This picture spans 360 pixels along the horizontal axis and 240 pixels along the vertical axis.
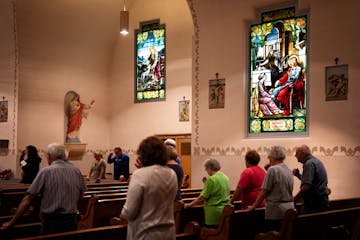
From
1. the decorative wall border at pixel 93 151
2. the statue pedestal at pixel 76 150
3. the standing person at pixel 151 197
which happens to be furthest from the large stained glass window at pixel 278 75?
the standing person at pixel 151 197

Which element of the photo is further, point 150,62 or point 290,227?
point 150,62

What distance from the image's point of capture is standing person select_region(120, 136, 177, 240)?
3.47 metres

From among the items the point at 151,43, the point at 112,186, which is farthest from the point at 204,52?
the point at 151,43

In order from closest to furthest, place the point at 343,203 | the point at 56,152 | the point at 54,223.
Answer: the point at 54,223, the point at 56,152, the point at 343,203

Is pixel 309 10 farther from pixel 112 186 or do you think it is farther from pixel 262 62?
pixel 112 186

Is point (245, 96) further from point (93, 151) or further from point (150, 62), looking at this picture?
point (93, 151)

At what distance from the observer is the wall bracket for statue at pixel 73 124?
16156 mm

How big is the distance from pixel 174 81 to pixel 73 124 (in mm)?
3517

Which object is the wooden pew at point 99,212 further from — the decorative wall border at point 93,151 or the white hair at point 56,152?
the decorative wall border at point 93,151

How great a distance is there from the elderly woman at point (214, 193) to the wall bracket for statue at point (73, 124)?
1091 cm

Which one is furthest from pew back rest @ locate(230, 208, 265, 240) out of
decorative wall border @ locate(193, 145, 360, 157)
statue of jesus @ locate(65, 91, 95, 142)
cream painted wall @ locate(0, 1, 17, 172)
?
statue of jesus @ locate(65, 91, 95, 142)

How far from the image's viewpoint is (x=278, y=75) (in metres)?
10.8

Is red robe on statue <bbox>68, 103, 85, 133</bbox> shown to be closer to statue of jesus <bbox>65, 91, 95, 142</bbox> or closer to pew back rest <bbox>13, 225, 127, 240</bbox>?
statue of jesus <bbox>65, 91, 95, 142</bbox>

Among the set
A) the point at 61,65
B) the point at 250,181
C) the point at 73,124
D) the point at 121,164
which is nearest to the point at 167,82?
the point at 121,164
